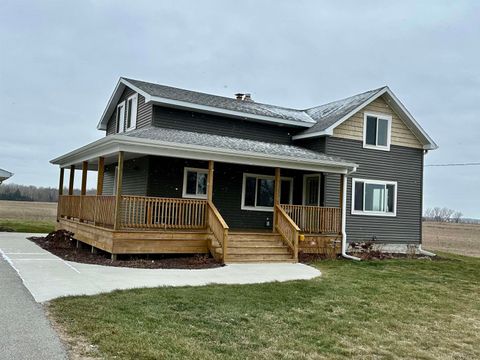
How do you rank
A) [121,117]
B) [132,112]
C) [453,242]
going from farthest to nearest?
[453,242], [121,117], [132,112]

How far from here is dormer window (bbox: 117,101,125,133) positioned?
18855 millimetres

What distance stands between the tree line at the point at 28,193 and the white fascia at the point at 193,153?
6858 cm

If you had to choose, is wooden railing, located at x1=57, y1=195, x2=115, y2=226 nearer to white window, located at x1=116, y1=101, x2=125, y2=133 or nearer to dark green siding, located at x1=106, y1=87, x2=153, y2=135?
dark green siding, located at x1=106, y1=87, x2=153, y2=135

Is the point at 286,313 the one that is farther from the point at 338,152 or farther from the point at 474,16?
the point at 474,16

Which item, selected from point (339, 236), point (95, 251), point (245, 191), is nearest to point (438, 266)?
point (339, 236)

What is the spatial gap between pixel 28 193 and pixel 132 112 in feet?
251

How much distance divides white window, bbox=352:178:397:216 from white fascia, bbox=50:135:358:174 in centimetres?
195

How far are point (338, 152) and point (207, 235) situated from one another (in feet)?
21.8

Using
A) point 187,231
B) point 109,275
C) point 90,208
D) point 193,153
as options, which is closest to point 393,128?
point 193,153

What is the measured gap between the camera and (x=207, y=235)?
13.4 metres

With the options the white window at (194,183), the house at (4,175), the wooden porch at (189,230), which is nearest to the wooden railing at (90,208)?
the wooden porch at (189,230)

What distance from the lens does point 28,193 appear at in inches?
3378

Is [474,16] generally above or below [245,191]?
above

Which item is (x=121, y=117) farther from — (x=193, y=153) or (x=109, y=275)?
(x=109, y=275)
